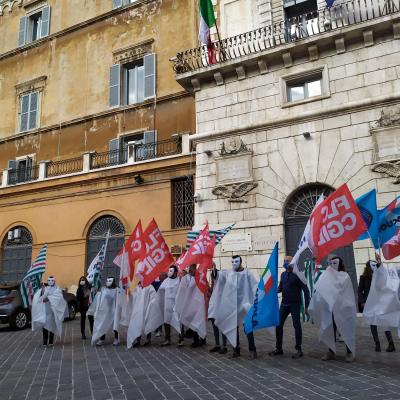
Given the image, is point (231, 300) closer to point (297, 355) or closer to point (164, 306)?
point (297, 355)

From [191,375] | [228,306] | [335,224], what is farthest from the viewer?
[228,306]

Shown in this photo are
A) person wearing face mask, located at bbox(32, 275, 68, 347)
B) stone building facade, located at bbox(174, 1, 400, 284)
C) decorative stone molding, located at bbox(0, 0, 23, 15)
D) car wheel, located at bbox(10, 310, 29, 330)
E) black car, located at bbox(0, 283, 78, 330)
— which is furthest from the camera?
decorative stone molding, located at bbox(0, 0, 23, 15)

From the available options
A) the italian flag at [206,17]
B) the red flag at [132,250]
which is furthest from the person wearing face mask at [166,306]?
the italian flag at [206,17]

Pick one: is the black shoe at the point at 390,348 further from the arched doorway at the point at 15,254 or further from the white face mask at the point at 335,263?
the arched doorway at the point at 15,254

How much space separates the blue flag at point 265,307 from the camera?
7.12 meters

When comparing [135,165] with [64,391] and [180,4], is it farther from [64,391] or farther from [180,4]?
[64,391]

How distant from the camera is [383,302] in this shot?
23.2ft

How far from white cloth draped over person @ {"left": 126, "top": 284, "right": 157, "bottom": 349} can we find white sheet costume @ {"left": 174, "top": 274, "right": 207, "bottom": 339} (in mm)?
754

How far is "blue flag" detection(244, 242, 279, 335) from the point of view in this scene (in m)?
7.12

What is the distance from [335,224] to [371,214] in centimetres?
106

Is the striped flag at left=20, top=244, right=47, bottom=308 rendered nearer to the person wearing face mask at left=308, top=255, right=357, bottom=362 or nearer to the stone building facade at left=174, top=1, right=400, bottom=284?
the stone building facade at left=174, top=1, right=400, bottom=284

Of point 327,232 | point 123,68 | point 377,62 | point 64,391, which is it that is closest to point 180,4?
point 123,68

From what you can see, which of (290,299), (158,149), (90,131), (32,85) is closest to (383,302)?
(290,299)

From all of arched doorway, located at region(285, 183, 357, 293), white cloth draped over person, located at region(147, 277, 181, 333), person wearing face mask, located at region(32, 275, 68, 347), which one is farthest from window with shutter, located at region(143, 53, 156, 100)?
white cloth draped over person, located at region(147, 277, 181, 333)
